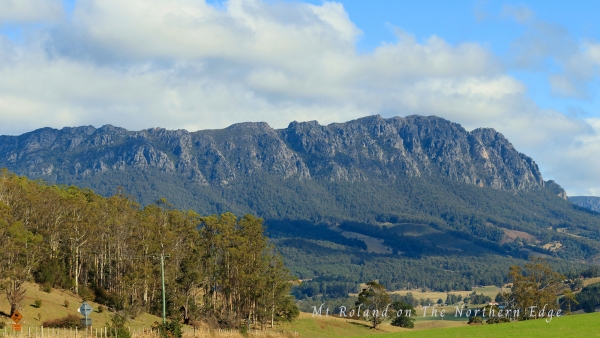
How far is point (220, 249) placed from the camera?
417 feet

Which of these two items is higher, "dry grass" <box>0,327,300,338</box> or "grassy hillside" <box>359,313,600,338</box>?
"dry grass" <box>0,327,300,338</box>

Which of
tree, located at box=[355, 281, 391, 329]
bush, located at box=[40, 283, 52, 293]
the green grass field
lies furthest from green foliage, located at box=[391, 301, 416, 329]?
bush, located at box=[40, 283, 52, 293]

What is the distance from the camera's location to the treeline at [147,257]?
108188 mm

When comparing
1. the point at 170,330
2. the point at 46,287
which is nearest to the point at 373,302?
the point at 46,287

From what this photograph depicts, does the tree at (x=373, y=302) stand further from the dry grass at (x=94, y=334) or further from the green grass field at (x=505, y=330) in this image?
the dry grass at (x=94, y=334)

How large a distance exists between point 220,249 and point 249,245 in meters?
5.45

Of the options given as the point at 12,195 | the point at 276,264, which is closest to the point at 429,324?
the point at 276,264

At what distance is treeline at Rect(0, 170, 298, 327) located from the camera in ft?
355

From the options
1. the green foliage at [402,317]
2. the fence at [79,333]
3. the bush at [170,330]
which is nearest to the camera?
the fence at [79,333]

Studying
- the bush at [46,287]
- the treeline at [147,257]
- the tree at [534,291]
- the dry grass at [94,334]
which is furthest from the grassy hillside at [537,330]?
the bush at [46,287]

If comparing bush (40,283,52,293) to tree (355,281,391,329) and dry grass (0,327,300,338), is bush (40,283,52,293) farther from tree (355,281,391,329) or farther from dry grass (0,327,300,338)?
tree (355,281,391,329)

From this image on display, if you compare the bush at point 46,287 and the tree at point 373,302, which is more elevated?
the bush at point 46,287

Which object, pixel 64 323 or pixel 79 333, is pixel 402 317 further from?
pixel 79 333

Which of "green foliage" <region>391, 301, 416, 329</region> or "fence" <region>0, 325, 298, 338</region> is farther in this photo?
"green foliage" <region>391, 301, 416, 329</region>
